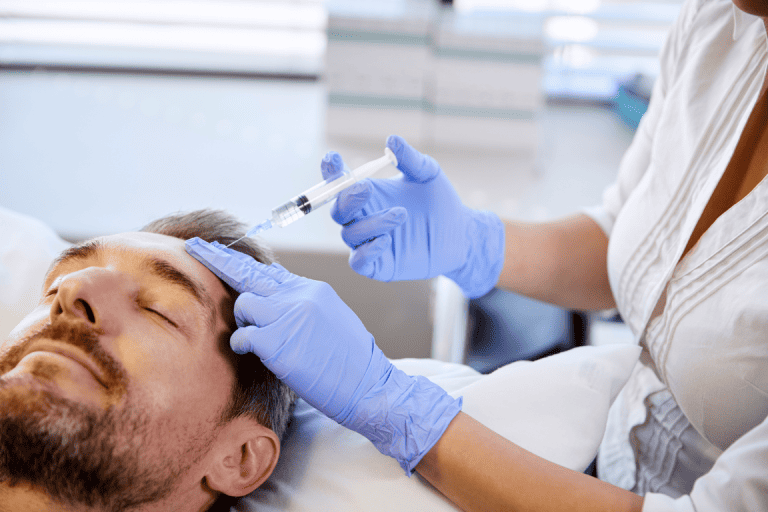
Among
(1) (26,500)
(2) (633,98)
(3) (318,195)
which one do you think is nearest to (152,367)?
(1) (26,500)

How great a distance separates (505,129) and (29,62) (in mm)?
2592

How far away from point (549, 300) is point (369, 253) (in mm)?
487

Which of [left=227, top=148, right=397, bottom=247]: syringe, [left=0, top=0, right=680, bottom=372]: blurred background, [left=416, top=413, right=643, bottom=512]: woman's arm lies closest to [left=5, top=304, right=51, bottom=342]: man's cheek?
[left=227, top=148, right=397, bottom=247]: syringe

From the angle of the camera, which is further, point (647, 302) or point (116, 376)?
point (647, 302)

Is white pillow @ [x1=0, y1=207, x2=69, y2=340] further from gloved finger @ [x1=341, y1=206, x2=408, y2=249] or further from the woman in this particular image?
gloved finger @ [x1=341, y1=206, x2=408, y2=249]

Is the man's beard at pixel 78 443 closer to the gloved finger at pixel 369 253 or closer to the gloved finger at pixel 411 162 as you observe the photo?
the gloved finger at pixel 369 253

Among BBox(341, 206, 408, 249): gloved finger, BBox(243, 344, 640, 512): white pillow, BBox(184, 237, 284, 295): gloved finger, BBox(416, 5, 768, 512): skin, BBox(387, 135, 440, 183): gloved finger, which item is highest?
BBox(387, 135, 440, 183): gloved finger

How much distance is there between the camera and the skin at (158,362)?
795mm

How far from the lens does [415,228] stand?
1185 millimetres

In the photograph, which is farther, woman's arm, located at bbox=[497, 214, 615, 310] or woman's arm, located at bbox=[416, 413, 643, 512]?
woman's arm, located at bbox=[497, 214, 615, 310]

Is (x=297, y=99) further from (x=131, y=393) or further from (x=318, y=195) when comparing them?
(x=131, y=393)

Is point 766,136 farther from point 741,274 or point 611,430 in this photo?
point 611,430

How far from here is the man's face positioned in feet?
2.52

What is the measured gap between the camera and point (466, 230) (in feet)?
4.10
